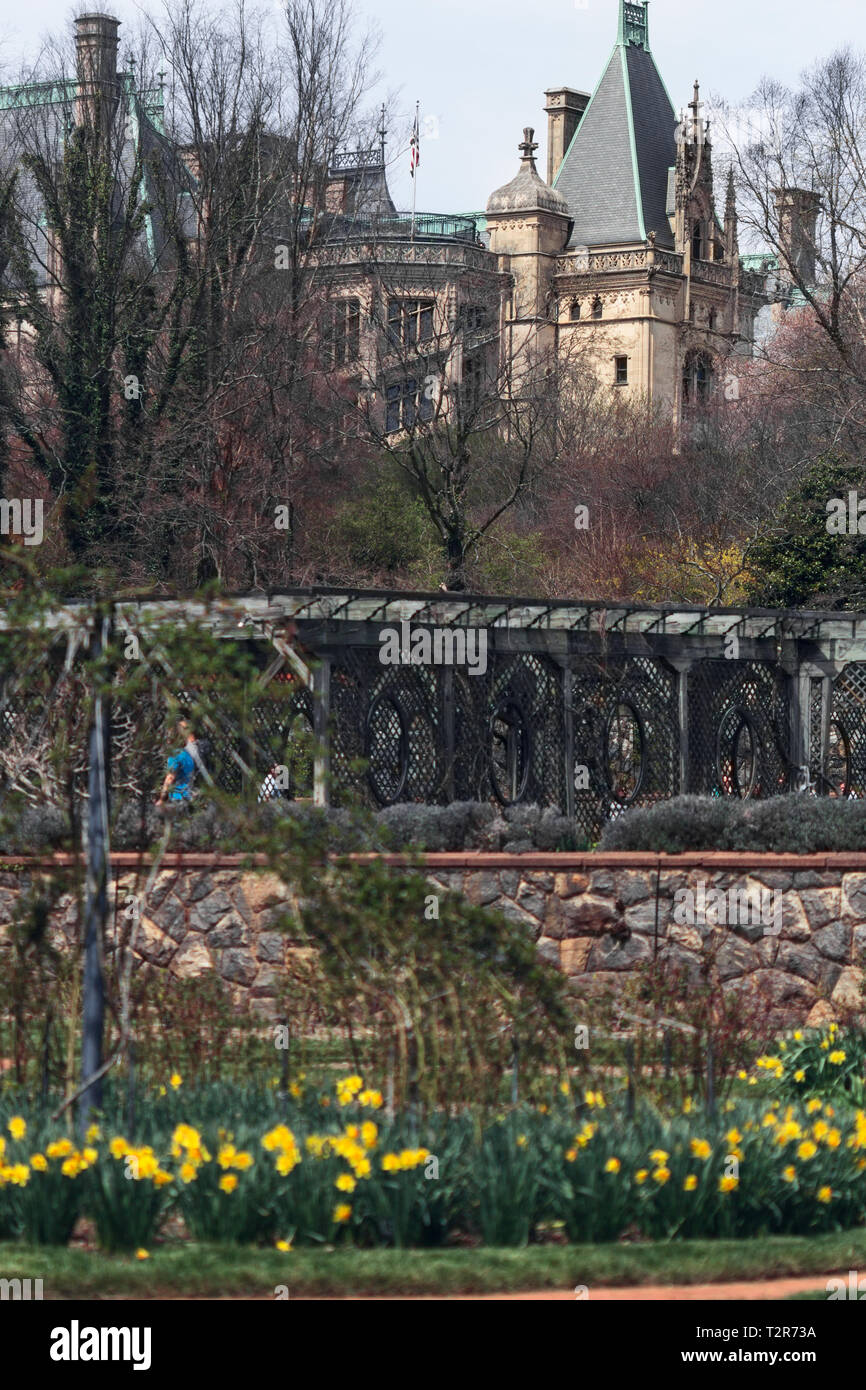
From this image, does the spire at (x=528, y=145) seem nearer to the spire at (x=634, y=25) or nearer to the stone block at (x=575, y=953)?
the spire at (x=634, y=25)

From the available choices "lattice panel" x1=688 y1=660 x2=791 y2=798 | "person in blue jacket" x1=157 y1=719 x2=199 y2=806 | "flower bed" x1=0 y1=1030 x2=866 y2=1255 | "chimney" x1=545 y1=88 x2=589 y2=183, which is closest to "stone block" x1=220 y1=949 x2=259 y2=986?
"person in blue jacket" x1=157 y1=719 x2=199 y2=806

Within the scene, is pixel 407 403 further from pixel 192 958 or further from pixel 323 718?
pixel 192 958

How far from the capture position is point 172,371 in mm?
37719

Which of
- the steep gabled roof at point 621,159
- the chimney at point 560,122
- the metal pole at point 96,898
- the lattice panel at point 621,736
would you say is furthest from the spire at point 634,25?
the metal pole at point 96,898

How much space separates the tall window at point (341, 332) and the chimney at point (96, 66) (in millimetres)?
6204

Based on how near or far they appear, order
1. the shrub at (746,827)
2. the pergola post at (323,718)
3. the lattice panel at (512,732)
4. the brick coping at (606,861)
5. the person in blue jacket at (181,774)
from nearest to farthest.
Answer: the person in blue jacket at (181,774) → the brick coping at (606,861) → the shrub at (746,827) → the pergola post at (323,718) → the lattice panel at (512,732)

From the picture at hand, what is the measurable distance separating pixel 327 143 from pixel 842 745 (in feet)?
64.1

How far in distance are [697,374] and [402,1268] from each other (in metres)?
82.4

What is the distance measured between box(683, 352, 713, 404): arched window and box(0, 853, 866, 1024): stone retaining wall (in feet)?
234

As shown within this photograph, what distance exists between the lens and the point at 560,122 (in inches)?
Answer: 3499

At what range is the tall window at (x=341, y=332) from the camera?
42469 millimetres

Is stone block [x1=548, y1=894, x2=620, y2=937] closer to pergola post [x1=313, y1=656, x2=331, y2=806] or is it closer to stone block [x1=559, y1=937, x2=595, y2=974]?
stone block [x1=559, y1=937, x2=595, y2=974]

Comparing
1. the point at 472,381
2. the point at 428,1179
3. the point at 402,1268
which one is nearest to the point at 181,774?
the point at 428,1179
